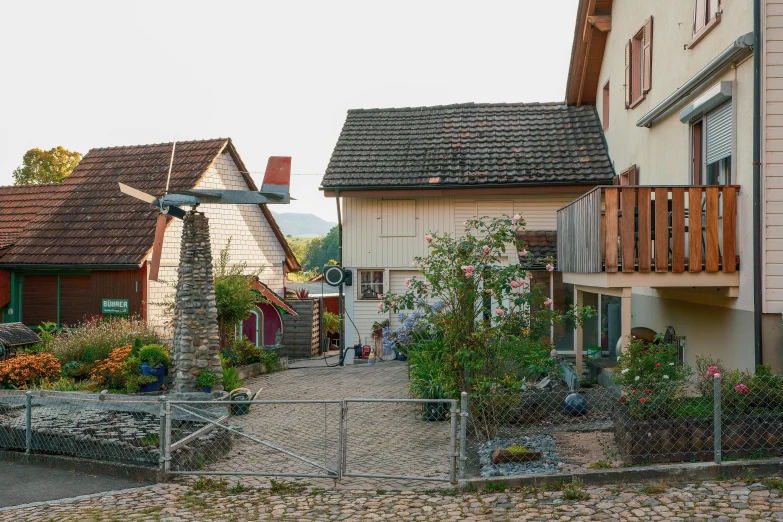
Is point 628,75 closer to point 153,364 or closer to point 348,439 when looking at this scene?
point 348,439

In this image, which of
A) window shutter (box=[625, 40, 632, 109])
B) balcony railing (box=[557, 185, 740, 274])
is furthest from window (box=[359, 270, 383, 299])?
balcony railing (box=[557, 185, 740, 274])

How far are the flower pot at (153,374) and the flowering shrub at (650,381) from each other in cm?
938

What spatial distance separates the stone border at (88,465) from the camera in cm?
958

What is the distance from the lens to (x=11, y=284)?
23.4 m

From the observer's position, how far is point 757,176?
10297mm

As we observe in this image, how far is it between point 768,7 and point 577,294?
6861 millimetres

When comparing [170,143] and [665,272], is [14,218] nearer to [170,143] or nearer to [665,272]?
[170,143]

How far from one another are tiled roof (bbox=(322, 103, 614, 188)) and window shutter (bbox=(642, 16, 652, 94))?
15.8 ft

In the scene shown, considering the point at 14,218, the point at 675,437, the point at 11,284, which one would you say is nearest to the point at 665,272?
the point at 675,437

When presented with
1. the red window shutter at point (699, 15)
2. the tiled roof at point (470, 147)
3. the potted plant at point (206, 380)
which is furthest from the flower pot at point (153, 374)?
the red window shutter at point (699, 15)

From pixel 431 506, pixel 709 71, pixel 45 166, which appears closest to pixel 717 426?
pixel 431 506

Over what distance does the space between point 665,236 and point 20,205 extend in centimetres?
2266

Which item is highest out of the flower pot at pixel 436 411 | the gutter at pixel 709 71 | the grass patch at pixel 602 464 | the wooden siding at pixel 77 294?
the gutter at pixel 709 71

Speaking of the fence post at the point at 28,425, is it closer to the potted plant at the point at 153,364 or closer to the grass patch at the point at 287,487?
the grass patch at the point at 287,487
